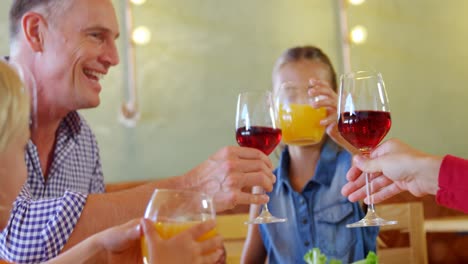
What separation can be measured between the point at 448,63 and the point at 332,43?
631 millimetres

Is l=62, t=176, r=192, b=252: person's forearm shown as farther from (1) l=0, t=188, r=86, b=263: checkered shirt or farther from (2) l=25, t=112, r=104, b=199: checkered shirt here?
(2) l=25, t=112, r=104, b=199: checkered shirt

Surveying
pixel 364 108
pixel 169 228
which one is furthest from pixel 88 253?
pixel 364 108

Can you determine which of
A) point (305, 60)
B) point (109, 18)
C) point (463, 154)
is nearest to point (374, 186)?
point (305, 60)

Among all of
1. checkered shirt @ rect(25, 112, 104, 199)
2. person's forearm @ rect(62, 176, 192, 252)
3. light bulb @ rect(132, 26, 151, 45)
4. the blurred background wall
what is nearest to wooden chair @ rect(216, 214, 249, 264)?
checkered shirt @ rect(25, 112, 104, 199)

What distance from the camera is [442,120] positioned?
3.29m

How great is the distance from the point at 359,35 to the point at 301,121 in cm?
197

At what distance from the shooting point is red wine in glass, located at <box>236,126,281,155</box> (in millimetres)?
1354

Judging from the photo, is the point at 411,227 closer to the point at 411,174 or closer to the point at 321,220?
the point at 321,220

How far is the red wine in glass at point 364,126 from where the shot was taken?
118cm

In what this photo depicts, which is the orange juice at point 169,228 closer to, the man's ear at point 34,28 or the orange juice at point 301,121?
the orange juice at point 301,121

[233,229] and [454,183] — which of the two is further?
[233,229]

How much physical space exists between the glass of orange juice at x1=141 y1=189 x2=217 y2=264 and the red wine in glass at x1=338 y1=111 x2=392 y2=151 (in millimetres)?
436

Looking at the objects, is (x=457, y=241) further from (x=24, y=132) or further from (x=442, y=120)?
(x=24, y=132)

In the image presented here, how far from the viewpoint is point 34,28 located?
1853 mm
